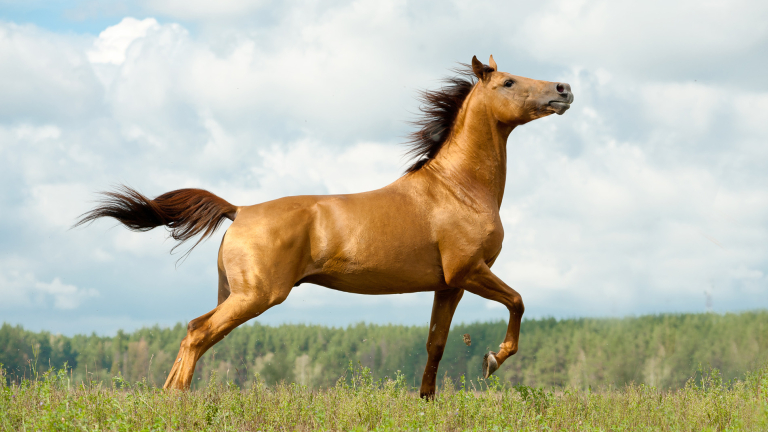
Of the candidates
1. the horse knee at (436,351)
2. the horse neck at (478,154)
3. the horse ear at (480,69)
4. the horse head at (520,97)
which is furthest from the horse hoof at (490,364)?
the horse ear at (480,69)

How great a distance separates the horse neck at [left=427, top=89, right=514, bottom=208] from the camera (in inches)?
277

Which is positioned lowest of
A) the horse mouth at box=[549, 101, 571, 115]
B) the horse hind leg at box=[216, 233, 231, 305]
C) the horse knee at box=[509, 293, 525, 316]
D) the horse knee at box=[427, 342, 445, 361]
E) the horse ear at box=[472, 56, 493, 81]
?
the horse knee at box=[427, 342, 445, 361]

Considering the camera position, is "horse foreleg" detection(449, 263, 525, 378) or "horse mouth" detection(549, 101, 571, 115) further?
"horse mouth" detection(549, 101, 571, 115)

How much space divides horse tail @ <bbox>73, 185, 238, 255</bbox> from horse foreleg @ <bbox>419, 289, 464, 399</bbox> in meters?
2.69

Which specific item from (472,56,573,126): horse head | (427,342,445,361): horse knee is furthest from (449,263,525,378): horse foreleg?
(472,56,573,126): horse head

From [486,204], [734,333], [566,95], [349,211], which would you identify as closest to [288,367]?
[349,211]

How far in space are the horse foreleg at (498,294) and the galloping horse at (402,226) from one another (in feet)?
0.04

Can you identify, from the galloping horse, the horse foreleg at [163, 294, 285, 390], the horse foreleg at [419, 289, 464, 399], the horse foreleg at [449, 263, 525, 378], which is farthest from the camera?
the horse foreleg at [419, 289, 464, 399]

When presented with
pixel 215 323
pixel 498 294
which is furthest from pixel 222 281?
pixel 498 294

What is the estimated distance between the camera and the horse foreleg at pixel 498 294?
666 centimetres

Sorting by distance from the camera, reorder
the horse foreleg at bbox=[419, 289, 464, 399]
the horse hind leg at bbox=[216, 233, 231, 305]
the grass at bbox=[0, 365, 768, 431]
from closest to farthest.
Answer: the grass at bbox=[0, 365, 768, 431] < the horse hind leg at bbox=[216, 233, 231, 305] < the horse foreleg at bbox=[419, 289, 464, 399]

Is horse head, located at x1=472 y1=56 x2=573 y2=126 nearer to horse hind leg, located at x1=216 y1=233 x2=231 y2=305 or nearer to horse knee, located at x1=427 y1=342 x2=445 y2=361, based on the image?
horse knee, located at x1=427 y1=342 x2=445 y2=361

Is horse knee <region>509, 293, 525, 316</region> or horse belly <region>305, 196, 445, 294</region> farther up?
horse belly <region>305, 196, 445, 294</region>

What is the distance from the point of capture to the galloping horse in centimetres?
644
